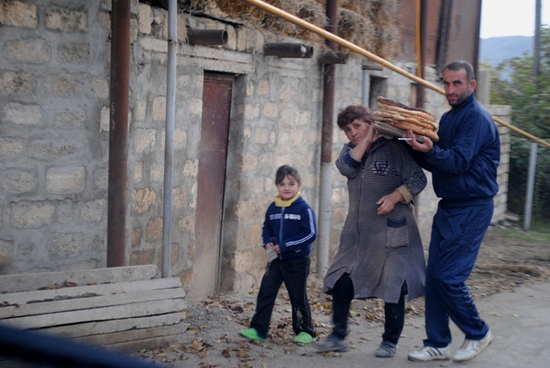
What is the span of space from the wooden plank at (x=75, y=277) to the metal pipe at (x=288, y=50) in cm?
259

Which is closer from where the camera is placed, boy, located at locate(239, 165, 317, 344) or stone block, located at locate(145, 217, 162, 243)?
boy, located at locate(239, 165, 317, 344)

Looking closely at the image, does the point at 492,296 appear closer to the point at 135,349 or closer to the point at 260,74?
the point at 260,74

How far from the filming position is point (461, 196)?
177 inches

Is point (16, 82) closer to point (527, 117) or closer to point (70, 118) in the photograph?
point (70, 118)

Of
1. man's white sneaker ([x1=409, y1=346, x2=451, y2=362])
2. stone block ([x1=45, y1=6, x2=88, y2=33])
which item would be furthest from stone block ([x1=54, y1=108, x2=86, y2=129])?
man's white sneaker ([x1=409, y1=346, x2=451, y2=362])

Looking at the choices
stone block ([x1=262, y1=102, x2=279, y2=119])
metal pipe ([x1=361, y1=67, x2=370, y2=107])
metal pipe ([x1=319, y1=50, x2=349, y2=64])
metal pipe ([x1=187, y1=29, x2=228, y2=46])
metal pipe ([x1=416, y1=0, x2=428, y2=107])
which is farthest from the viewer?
metal pipe ([x1=416, y1=0, x2=428, y2=107])

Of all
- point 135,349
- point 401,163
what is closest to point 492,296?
point 401,163

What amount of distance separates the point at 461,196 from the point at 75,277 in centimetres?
246

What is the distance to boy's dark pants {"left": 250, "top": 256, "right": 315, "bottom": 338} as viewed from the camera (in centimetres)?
493

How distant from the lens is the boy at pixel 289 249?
4.87 m

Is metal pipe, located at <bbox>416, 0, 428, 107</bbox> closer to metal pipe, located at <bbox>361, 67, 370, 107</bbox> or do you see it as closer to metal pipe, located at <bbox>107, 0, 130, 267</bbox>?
metal pipe, located at <bbox>361, 67, 370, 107</bbox>

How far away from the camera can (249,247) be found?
697 centimetres

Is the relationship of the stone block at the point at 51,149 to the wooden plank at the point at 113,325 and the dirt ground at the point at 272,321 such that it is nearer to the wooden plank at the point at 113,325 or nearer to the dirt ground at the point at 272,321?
the wooden plank at the point at 113,325

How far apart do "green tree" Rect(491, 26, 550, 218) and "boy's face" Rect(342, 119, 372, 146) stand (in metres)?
9.45
